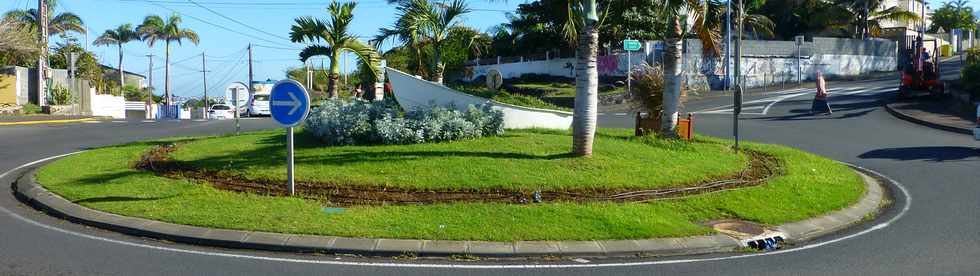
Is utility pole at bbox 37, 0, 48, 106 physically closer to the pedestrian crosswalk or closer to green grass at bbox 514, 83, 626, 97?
green grass at bbox 514, 83, 626, 97

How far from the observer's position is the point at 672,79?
15.5 metres

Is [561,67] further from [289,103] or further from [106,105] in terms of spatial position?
[289,103]

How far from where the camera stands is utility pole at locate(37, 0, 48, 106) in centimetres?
3400

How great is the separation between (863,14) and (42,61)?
158 feet

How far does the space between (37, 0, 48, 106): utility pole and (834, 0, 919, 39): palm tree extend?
4612 centimetres

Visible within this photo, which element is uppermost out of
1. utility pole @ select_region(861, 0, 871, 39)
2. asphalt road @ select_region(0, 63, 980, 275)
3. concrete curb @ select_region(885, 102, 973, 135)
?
utility pole @ select_region(861, 0, 871, 39)

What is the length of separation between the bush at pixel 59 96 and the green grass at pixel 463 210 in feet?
84.6

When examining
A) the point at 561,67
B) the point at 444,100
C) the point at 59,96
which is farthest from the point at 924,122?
the point at 59,96

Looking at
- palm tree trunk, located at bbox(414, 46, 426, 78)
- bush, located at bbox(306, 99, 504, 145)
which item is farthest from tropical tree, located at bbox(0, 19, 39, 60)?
bush, located at bbox(306, 99, 504, 145)

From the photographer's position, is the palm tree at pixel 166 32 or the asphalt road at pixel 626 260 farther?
the palm tree at pixel 166 32

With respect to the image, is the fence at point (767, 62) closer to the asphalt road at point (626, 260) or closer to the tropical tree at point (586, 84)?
the asphalt road at point (626, 260)

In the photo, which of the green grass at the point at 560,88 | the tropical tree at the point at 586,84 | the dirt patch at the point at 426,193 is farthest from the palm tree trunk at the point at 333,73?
the green grass at the point at 560,88

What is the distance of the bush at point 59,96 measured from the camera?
116ft

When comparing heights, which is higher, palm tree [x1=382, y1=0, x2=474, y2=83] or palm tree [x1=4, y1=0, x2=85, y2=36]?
palm tree [x1=4, y1=0, x2=85, y2=36]
